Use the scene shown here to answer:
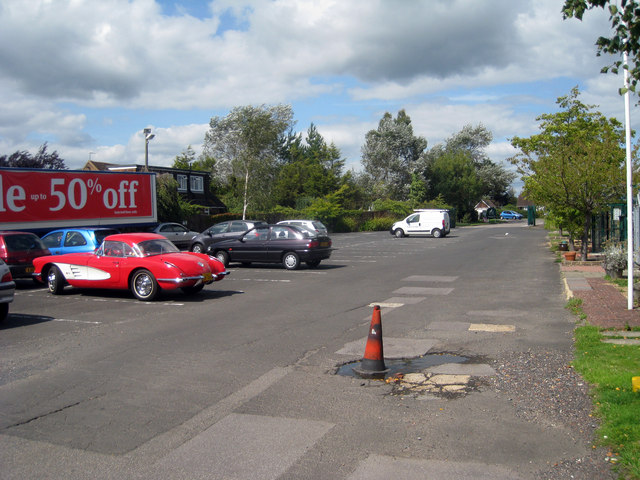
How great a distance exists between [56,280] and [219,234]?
9554 millimetres

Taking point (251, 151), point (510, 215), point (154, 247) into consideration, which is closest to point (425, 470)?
point (154, 247)

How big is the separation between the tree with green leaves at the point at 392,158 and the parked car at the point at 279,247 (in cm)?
5292

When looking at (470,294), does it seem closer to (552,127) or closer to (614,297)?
(614,297)

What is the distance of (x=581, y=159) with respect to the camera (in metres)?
19.3

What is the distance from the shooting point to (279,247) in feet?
63.7

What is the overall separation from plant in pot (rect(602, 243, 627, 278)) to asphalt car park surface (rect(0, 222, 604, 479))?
2.98m

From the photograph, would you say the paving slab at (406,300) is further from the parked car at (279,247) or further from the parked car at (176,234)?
the parked car at (176,234)

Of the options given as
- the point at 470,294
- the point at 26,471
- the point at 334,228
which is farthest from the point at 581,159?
the point at 334,228

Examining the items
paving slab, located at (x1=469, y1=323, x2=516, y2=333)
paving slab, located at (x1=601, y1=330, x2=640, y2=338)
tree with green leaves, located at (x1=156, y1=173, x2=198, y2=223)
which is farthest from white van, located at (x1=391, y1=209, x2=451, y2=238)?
paving slab, located at (x1=601, y1=330, x2=640, y2=338)

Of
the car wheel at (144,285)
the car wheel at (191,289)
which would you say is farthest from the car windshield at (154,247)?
the car wheel at (191,289)

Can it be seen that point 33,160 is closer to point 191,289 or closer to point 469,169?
point 191,289

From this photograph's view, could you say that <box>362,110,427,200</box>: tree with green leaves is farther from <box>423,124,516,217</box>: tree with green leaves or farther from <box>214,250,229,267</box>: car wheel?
<box>214,250,229,267</box>: car wheel

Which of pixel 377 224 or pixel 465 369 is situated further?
pixel 377 224

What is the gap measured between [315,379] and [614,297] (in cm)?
788
